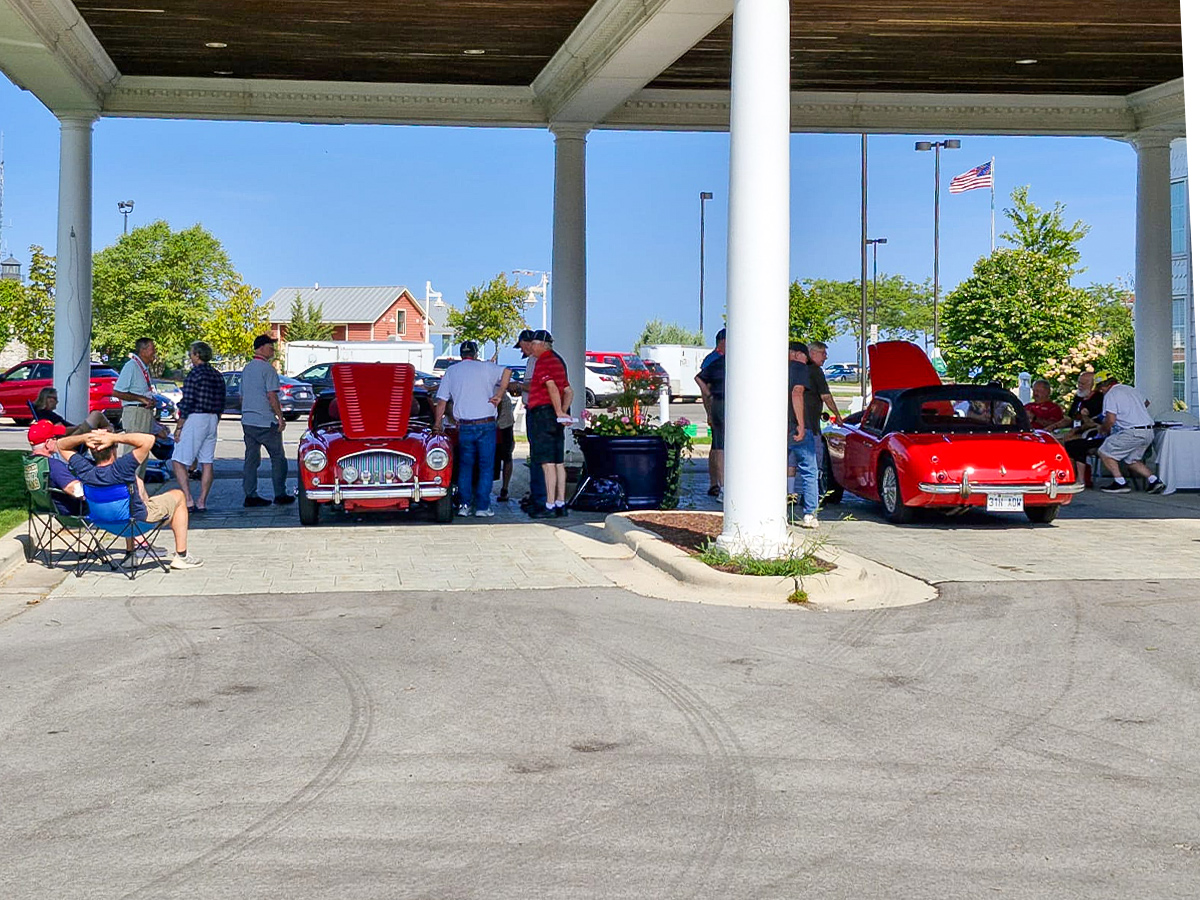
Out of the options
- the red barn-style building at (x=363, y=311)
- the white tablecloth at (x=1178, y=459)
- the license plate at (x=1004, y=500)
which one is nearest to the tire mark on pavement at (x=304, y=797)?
the license plate at (x=1004, y=500)

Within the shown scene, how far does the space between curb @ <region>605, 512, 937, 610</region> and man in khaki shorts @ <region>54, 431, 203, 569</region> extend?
3.89m

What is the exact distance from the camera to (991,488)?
44.6 ft

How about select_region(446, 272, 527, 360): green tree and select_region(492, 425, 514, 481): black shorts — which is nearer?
select_region(492, 425, 514, 481): black shorts

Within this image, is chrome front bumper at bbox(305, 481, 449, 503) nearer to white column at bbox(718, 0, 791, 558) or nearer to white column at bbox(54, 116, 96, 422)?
white column at bbox(718, 0, 791, 558)

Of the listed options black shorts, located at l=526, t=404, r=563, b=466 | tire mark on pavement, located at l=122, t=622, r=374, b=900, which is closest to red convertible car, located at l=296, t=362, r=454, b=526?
black shorts, located at l=526, t=404, r=563, b=466

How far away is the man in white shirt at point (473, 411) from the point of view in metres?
14.4

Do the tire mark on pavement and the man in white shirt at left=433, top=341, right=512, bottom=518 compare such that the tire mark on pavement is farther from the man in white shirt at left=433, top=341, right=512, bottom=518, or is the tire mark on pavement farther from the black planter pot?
the black planter pot

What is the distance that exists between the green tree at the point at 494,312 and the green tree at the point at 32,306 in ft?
80.5

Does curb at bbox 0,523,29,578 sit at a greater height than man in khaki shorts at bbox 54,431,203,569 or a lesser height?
lesser

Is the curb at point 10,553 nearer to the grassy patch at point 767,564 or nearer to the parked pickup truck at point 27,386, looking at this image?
the grassy patch at point 767,564

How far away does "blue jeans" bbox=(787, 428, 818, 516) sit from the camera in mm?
13758

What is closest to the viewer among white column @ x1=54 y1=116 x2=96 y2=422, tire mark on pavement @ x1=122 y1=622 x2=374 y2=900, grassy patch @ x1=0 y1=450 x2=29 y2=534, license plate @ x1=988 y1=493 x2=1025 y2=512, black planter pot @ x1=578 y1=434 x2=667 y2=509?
tire mark on pavement @ x1=122 y1=622 x2=374 y2=900

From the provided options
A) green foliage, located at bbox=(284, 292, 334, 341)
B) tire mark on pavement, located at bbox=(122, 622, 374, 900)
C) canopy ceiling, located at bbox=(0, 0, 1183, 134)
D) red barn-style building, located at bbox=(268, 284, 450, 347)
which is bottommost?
tire mark on pavement, located at bbox=(122, 622, 374, 900)

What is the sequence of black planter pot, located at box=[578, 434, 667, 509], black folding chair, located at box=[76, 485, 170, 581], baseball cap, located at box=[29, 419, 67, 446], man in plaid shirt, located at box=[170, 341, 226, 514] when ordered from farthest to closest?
black planter pot, located at box=[578, 434, 667, 509] → man in plaid shirt, located at box=[170, 341, 226, 514] → baseball cap, located at box=[29, 419, 67, 446] → black folding chair, located at box=[76, 485, 170, 581]
